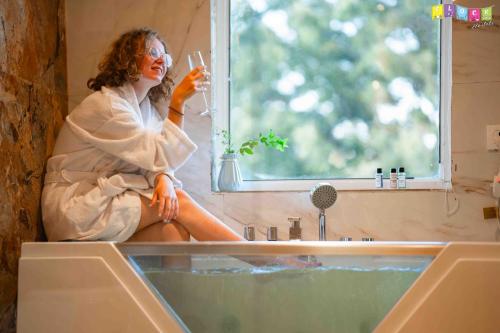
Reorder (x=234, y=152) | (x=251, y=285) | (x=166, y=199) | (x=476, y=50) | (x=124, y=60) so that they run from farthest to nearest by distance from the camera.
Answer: (x=234, y=152), (x=476, y=50), (x=124, y=60), (x=166, y=199), (x=251, y=285)

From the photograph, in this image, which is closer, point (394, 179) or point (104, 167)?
point (104, 167)

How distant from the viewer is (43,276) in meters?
1.46

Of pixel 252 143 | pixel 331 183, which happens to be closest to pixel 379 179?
pixel 331 183

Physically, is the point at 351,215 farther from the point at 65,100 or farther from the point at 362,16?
the point at 65,100

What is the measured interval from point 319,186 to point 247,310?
0.62 m

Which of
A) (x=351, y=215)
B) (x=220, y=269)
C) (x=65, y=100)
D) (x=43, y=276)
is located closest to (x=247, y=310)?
(x=220, y=269)

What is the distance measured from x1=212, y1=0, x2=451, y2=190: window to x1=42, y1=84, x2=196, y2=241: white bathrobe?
593 millimetres

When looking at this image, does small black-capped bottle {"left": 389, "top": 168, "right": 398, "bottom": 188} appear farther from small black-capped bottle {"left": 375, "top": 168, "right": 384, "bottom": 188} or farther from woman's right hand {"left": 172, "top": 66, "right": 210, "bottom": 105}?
woman's right hand {"left": 172, "top": 66, "right": 210, "bottom": 105}

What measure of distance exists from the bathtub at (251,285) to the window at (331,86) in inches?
35.9

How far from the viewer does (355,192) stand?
2.19 meters

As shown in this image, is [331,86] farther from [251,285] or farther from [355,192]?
[251,285]

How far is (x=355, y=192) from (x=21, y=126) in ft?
3.82

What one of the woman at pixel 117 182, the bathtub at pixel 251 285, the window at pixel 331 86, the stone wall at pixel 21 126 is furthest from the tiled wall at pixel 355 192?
the bathtub at pixel 251 285

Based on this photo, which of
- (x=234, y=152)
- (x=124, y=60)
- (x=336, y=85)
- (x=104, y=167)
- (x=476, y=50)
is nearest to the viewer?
(x=104, y=167)
